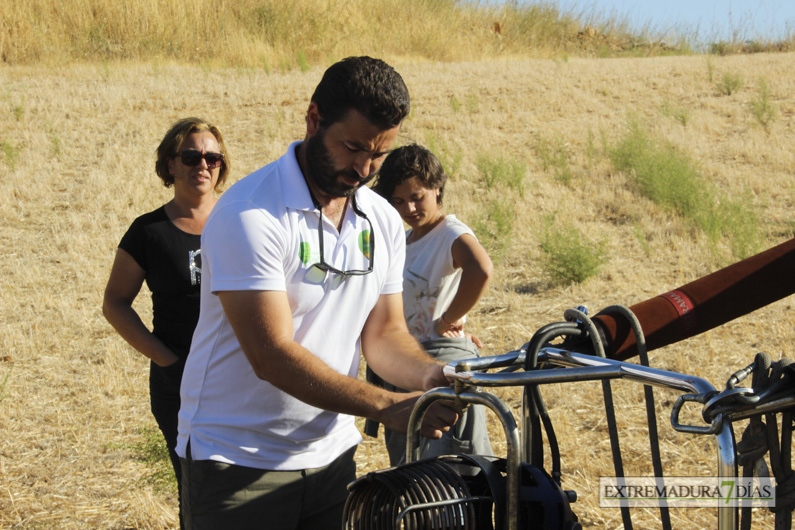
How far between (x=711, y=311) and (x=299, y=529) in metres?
1.41

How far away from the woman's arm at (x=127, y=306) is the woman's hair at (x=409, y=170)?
1.16 meters

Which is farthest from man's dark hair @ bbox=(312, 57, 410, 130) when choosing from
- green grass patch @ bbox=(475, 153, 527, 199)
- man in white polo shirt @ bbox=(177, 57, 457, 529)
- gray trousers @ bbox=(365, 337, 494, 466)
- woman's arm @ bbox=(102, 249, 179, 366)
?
green grass patch @ bbox=(475, 153, 527, 199)

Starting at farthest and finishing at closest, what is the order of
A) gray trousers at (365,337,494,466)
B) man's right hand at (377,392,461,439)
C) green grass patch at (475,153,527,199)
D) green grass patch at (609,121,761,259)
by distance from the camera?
green grass patch at (475,153,527,199)
green grass patch at (609,121,761,259)
gray trousers at (365,337,494,466)
man's right hand at (377,392,461,439)

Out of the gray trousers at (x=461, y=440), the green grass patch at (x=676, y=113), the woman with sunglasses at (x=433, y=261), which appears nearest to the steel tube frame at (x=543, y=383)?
the gray trousers at (x=461, y=440)

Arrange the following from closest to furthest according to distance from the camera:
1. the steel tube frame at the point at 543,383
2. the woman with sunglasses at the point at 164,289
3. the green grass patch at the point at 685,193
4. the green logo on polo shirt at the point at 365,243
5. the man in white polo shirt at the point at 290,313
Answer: the steel tube frame at the point at 543,383
the man in white polo shirt at the point at 290,313
the green logo on polo shirt at the point at 365,243
the woman with sunglasses at the point at 164,289
the green grass patch at the point at 685,193

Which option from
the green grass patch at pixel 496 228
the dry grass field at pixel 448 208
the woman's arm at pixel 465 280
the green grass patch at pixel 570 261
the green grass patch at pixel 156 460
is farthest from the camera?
the green grass patch at pixel 496 228

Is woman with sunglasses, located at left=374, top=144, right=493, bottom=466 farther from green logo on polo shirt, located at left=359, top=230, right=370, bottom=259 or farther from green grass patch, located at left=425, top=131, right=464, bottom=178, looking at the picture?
green grass patch, located at left=425, top=131, right=464, bottom=178

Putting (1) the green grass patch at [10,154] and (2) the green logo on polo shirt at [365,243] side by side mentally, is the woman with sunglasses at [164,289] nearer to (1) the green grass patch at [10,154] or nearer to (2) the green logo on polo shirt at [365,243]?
(2) the green logo on polo shirt at [365,243]

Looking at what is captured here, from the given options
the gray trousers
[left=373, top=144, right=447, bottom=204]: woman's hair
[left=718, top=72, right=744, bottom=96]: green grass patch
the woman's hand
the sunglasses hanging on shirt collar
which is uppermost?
[left=718, top=72, right=744, bottom=96]: green grass patch

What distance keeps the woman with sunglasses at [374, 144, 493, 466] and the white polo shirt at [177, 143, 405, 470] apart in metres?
1.29

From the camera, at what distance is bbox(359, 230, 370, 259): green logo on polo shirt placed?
92.3 inches

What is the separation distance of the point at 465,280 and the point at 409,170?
22.2 inches

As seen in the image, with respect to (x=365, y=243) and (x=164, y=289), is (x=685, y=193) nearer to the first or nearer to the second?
(x=164, y=289)

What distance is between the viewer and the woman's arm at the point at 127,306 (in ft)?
11.3
